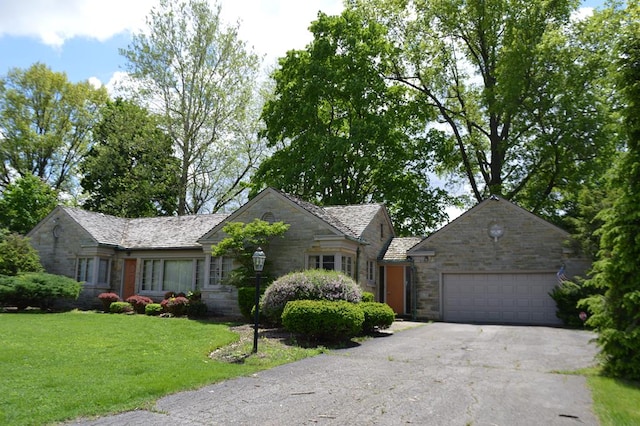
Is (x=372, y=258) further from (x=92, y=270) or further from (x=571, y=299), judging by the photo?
(x=92, y=270)

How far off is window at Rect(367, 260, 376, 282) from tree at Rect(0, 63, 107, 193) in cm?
2690

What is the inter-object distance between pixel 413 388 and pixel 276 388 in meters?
2.27

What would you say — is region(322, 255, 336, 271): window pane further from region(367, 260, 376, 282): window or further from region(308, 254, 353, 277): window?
region(367, 260, 376, 282): window

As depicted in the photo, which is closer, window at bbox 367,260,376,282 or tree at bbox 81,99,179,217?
window at bbox 367,260,376,282

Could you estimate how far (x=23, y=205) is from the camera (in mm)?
31500

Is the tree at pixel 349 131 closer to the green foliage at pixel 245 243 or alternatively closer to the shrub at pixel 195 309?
the green foliage at pixel 245 243

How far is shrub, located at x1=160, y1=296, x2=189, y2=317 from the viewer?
20594mm

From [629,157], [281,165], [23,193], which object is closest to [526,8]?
[281,165]

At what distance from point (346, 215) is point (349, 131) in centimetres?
1024

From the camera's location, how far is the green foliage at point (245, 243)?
753 inches

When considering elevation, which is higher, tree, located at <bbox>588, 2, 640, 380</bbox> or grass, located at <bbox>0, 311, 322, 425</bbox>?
tree, located at <bbox>588, 2, 640, 380</bbox>

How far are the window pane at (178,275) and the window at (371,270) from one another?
8326 mm

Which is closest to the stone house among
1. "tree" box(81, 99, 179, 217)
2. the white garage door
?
the white garage door

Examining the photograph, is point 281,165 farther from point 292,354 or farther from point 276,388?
point 276,388
